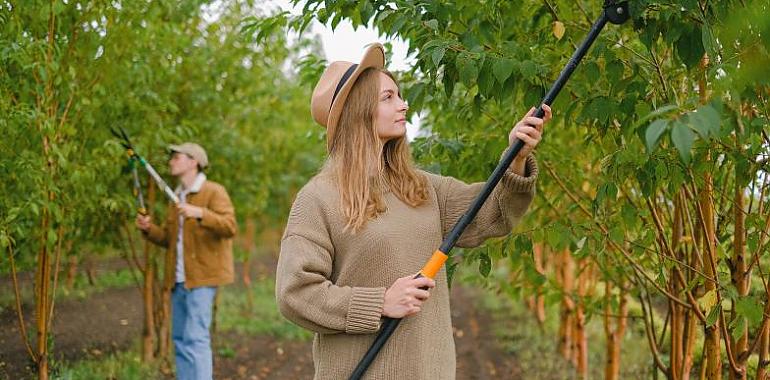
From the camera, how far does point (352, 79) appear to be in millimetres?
2609

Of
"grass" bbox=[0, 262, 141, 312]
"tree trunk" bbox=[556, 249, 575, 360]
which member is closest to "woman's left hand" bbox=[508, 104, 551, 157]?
"tree trunk" bbox=[556, 249, 575, 360]

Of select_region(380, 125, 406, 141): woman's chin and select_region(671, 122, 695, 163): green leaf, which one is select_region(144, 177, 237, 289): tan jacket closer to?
select_region(380, 125, 406, 141): woman's chin

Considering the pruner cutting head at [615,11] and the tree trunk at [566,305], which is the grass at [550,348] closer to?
the tree trunk at [566,305]

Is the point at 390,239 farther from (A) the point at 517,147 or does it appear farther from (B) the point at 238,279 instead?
(B) the point at 238,279

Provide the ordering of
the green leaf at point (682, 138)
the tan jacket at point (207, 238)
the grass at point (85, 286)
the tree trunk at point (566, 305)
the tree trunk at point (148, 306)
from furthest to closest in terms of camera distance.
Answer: the grass at point (85, 286) < the tree trunk at point (566, 305) < the tree trunk at point (148, 306) < the tan jacket at point (207, 238) < the green leaf at point (682, 138)

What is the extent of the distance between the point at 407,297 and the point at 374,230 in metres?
0.26

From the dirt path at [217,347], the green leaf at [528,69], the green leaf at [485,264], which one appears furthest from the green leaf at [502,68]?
the dirt path at [217,347]

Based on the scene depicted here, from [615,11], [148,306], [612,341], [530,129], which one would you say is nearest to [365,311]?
[530,129]

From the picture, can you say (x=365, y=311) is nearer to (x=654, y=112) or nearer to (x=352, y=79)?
(x=352, y=79)

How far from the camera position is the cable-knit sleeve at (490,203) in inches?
99.8

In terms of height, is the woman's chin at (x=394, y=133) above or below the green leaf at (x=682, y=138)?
above

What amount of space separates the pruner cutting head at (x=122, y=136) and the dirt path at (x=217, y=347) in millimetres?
1803

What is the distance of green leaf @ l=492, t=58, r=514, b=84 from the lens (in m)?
2.41

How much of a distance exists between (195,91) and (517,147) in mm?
5573
